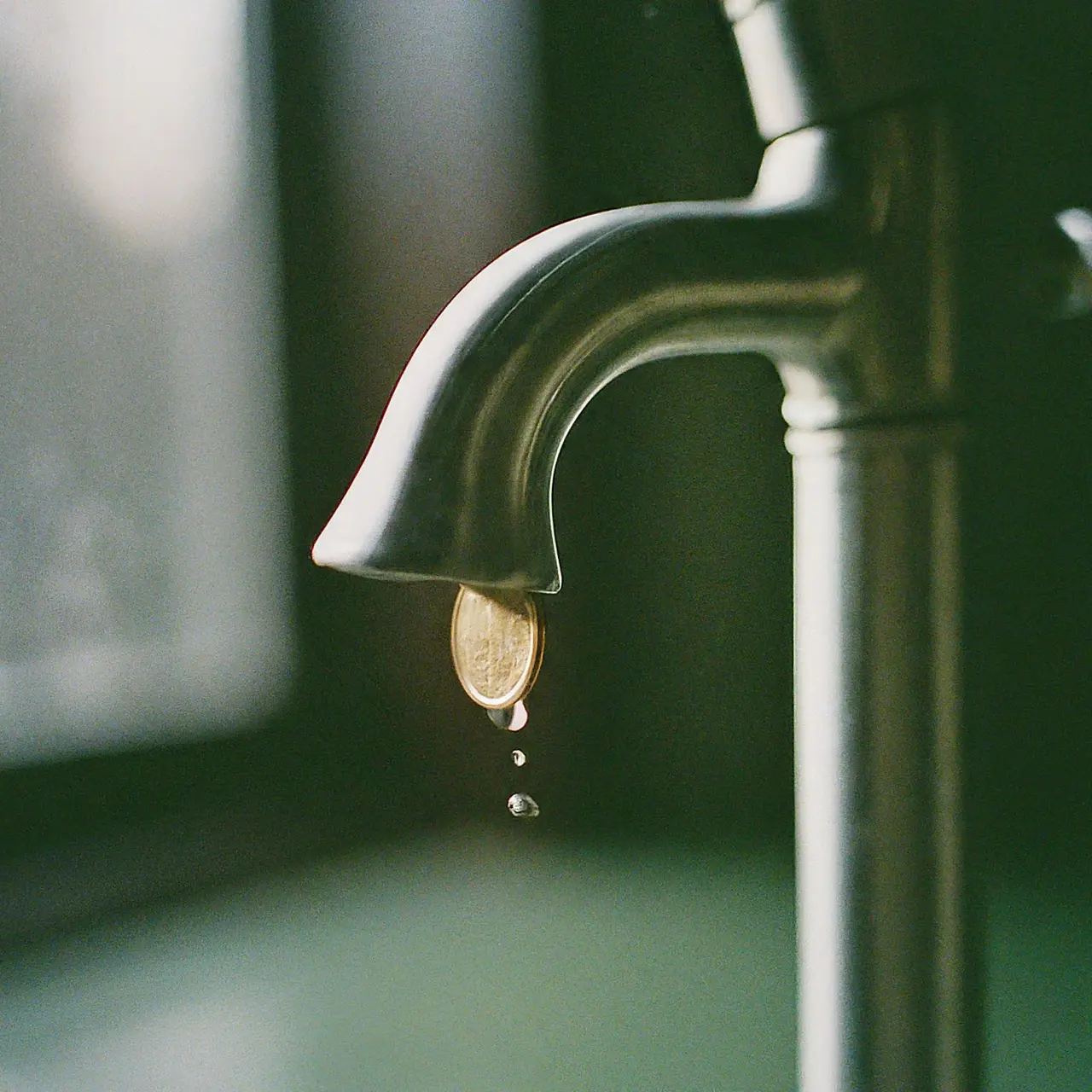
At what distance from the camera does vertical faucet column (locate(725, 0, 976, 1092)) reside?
23 cm

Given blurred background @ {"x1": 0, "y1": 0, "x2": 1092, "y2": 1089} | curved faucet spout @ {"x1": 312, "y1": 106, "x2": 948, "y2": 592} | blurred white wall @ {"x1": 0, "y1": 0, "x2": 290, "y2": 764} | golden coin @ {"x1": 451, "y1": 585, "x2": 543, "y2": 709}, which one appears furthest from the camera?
Answer: blurred white wall @ {"x1": 0, "y1": 0, "x2": 290, "y2": 764}

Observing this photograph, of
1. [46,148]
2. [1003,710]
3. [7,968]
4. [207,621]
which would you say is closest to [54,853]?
[7,968]

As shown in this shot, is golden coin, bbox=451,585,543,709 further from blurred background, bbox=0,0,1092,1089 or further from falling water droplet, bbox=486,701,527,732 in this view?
blurred background, bbox=0,0,1092,1089

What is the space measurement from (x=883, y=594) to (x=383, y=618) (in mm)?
887

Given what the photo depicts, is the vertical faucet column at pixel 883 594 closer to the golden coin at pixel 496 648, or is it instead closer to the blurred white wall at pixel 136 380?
the golden coin at pixel 496 648

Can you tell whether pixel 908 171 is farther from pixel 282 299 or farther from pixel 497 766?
pixel 282 299

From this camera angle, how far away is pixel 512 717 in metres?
0.28

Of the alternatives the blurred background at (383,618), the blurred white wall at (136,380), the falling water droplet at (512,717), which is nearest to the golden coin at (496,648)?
the falling water droplet at (512,717)

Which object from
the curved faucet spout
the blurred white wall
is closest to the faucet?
the curved faucet spout

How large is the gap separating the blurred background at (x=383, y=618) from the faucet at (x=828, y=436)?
3 cm

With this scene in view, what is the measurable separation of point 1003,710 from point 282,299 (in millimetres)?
844

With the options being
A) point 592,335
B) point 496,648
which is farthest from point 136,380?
point 592,335

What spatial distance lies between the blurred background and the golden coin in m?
0.11

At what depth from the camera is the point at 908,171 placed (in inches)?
9.0
